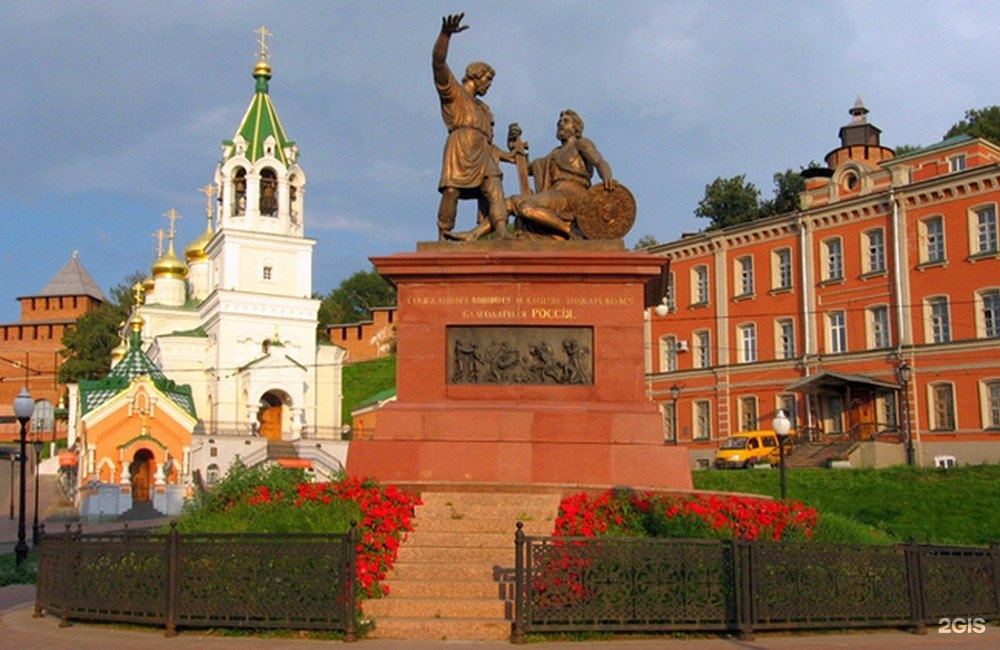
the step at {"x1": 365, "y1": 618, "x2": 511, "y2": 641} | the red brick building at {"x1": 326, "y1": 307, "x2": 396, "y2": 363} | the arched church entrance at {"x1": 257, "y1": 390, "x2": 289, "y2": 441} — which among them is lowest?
the step at {"x1": 365, "y1": 618, "x2": 511, "y2": 641}

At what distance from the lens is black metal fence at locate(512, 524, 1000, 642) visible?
9555 mm

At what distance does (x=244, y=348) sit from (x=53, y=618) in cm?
5242

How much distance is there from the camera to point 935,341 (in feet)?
149

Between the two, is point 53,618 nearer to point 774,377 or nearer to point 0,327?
point 774,377

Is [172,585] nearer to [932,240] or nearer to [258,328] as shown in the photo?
[932,240]

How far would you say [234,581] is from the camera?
380 inches

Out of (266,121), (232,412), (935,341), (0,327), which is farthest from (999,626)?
(0,327)

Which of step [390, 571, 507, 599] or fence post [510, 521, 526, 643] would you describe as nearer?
fence post [510, 521, 526, 643]

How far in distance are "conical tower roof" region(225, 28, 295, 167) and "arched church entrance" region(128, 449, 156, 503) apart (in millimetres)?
20995

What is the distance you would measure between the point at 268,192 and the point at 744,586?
58.7m

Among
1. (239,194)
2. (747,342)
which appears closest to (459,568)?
(747,342)

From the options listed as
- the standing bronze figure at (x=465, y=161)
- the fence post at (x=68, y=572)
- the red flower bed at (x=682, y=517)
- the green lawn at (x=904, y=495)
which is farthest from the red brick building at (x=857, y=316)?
the fence post at (x=68, y=572)

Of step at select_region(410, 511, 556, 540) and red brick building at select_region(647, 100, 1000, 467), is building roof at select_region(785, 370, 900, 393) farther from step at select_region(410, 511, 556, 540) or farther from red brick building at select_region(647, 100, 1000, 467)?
step at select_region(410, 511, 556, 540)

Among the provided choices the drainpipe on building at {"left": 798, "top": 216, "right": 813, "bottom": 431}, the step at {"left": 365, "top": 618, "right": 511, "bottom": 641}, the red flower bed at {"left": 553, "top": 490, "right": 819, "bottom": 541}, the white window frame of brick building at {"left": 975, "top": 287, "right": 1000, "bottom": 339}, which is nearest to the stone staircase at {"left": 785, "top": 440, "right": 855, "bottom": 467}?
the drainpipe on building at {"left": 798, "top": 216, "right": 813, "bottom": 431}
